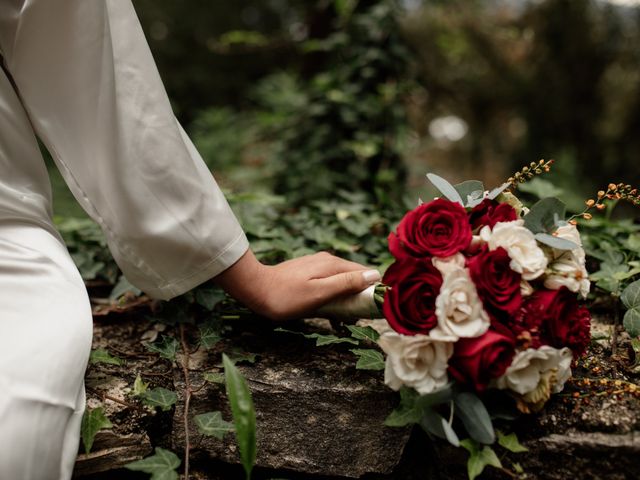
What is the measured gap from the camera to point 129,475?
1187 mm

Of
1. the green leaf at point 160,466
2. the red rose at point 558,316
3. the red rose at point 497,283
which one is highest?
the red rose at point 497,283

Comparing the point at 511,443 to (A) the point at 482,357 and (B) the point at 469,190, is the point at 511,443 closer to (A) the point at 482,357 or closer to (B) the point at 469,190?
(A) the point at 482,357

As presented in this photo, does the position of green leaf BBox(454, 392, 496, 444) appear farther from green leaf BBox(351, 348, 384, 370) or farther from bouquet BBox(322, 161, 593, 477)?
green leaf BBox(351, 348, 384, 370)

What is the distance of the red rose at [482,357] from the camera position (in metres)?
0.92

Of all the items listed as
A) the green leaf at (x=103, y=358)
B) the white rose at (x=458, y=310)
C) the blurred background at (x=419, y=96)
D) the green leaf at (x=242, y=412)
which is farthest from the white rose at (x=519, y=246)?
the blurred background at (x=419, y=96)

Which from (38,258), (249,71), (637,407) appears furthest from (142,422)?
(249,71)

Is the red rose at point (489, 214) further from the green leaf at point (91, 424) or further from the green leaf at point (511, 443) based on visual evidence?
the green leaf at point (91, 424)

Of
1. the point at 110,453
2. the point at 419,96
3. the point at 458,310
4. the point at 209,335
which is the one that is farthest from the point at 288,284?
the point at 419,96

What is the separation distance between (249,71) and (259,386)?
29.4 ft

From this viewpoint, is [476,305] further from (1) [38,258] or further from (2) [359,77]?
(2) [359,77]

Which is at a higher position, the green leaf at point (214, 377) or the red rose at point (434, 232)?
the red rose at point (434, 232)

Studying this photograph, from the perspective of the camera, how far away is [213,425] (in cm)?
106

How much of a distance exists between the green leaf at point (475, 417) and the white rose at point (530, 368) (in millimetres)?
53

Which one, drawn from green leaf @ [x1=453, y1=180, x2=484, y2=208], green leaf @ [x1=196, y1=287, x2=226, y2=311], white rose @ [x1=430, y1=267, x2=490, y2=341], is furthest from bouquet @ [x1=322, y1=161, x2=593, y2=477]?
green leaf @ [x1=196, y1=287, x2=226, y2=311]
